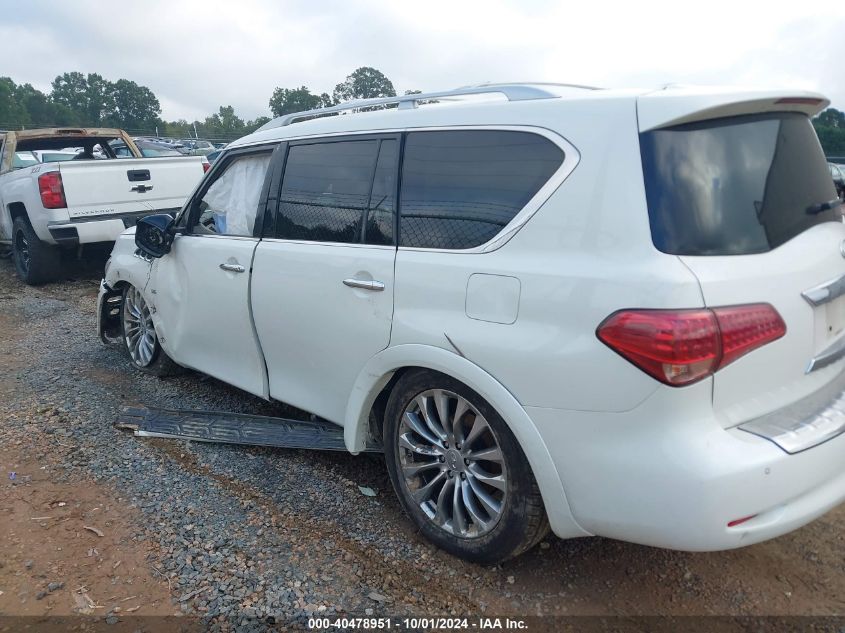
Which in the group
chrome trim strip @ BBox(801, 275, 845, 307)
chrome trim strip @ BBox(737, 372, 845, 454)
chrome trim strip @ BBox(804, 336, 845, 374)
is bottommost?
chrome trim strip @ BBox(737, 372, 845, 454)

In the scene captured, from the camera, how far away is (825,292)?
2324 millimetres

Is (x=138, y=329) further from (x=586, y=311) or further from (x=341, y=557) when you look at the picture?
(x=586, y=311)

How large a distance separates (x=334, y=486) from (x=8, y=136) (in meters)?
8.14

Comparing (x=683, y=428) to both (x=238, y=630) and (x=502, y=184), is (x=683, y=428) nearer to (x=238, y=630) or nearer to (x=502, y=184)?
(x=502, y=184)

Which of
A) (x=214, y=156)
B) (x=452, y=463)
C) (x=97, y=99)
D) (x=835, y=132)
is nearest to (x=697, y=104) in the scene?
(x=452, y=463)

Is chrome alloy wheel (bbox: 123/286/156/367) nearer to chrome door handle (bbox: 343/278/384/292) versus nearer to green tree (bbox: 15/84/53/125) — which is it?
chrome door handle (bbox: 343/278/384/292)

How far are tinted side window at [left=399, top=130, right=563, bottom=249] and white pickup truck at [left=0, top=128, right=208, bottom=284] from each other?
5951 mm

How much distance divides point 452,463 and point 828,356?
1477mm

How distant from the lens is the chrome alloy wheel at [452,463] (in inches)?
101

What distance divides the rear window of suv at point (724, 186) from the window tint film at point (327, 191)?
54.4 inches

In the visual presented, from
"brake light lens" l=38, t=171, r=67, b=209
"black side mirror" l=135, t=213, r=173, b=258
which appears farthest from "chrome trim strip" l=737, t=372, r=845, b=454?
"brake light lens" l=38, t=171, r=67, b=209

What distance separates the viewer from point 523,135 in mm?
2449

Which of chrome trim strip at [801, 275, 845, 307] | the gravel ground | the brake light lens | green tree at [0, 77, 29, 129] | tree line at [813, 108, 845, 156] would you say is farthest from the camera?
green tree at [0, 77, 29, 129]

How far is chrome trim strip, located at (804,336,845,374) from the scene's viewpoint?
2311 mm
